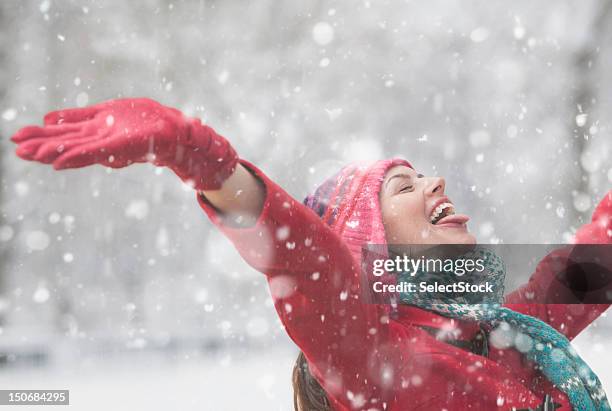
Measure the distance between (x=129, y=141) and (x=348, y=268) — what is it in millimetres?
230

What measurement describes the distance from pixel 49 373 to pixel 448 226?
1.76 meters

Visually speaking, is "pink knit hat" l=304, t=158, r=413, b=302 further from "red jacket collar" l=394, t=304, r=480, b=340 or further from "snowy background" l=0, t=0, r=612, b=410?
"snowy background" l=0, t=0, r=612, b=410

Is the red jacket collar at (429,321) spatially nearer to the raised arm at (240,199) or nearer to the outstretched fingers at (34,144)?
the raised arm at (240,199)

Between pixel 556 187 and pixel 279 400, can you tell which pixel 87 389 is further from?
pixel 556 187

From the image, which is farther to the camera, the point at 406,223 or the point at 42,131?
the point at 406,223

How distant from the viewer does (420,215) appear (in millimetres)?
727

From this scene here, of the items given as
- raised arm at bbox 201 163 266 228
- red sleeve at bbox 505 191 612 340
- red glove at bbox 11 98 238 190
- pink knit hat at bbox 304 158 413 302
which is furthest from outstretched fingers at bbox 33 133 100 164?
red sleeve at bbox 505 191 612 340

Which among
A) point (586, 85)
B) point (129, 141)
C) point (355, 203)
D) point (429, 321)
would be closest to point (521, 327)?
point (429, 321)

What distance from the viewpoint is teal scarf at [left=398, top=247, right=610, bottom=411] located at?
2.19 feet

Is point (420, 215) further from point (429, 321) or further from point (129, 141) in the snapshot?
point (129, 141)

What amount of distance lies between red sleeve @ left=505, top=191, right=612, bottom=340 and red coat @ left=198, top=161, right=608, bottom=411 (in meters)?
0.19

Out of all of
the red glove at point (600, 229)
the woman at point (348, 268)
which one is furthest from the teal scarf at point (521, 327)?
the red glove at point (600, 229)

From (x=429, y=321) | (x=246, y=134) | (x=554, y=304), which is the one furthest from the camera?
(x=246, y=134)

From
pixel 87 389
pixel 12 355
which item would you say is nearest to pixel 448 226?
pixel 87 389
